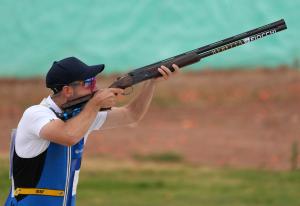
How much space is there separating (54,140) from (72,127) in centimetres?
13

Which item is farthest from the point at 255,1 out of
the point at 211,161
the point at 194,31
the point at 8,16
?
the point at 8,16

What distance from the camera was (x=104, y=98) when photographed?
534 centimetres

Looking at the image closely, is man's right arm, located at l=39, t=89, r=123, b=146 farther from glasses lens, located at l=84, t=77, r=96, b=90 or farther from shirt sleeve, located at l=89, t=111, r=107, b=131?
shirt sleeve, located at l=89, t=111, r=107, b=131

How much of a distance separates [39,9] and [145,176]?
4.59 metres

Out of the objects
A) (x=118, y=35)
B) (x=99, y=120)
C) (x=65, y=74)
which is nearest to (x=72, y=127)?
(x=65, y=74)

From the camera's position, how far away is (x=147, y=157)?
12961mm

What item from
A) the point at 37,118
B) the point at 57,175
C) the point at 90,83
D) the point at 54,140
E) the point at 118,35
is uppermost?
the point at 118,35

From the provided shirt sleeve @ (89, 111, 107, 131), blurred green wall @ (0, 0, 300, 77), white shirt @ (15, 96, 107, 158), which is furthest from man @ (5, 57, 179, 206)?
blurred green wall @ (0, 0, 300, 77)

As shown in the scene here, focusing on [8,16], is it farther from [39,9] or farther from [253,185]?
[253,185]

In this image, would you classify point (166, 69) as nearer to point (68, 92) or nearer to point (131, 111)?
point (131, 111)

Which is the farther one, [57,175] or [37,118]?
[57,175]

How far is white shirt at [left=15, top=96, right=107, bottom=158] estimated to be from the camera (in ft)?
17.3

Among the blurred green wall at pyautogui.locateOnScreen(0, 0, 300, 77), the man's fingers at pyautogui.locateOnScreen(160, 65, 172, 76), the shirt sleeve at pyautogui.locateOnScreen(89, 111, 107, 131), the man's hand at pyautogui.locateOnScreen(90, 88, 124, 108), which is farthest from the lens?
the blurred green wall at pyautogui.locateOnScreen(0, 0, 300, 77)

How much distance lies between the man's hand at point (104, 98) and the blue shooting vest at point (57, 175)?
151mm
